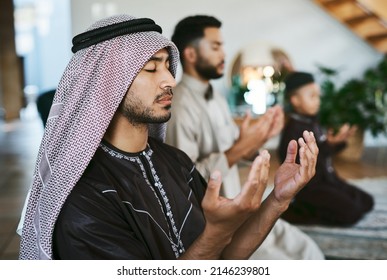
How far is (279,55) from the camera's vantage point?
585 centimetres

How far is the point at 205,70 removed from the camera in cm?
223

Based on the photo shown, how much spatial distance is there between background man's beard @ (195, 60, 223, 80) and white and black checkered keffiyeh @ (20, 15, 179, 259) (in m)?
1.03

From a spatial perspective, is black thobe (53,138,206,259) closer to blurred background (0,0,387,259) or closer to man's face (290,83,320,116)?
Answer: man's face (290,83,320,116)

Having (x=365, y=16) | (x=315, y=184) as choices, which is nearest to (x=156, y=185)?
(x=315, y=184)

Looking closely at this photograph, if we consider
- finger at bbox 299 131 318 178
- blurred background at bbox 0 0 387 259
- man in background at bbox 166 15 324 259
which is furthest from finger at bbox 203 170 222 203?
blurred background at bbox 0 0 387 259

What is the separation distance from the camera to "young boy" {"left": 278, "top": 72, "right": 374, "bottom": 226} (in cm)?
342

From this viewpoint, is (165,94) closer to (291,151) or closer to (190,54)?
(291,151)

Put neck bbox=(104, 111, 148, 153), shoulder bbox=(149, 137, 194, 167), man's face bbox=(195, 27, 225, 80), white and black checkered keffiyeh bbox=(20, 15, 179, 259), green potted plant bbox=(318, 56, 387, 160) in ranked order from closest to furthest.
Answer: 1. white and black checkered keffiyeh bbox=(20, 15, 179, 259)
2. neck bbox=(104, 111, 148, 153)
3. shoulder bbox=(149, 137, 194, 167)
4. man's face bbox=(195, 27, 225, 80)
5. green potted plant bbox=(318, 56, 387, 160)

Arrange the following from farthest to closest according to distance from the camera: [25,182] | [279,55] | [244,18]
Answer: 1. [279,55]
2. [244,18]
3. [25,182]

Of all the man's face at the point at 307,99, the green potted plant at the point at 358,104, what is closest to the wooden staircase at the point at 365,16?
the green potted plant at the point at 358,104

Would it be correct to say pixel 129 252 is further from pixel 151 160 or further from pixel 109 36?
pixel 109 36

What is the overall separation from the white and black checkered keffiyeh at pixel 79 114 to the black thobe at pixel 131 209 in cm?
3

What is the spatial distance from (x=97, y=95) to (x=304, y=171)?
0.41m
